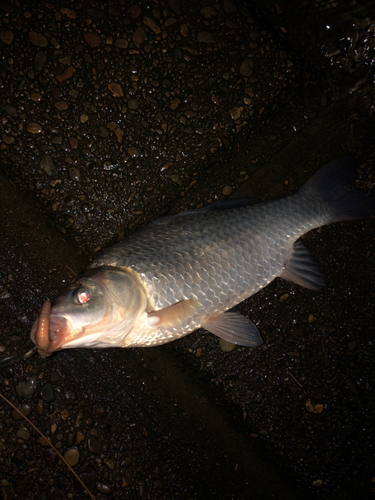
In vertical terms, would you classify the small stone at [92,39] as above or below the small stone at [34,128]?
above

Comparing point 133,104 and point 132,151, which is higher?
point 133,104

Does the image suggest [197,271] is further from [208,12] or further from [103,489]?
[208,12]

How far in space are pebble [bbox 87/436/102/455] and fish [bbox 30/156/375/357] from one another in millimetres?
880

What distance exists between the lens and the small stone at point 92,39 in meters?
2.44

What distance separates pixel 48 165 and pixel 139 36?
1155 mm

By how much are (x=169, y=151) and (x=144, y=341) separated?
1366mm

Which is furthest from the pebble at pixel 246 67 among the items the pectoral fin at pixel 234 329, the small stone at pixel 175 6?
the pectoral fin at pixel 234 329

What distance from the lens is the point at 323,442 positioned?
8.03 ft

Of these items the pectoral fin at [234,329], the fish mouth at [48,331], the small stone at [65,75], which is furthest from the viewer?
the small stone at [65,75]

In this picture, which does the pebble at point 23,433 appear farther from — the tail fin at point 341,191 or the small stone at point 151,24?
the small stone at point 151,24

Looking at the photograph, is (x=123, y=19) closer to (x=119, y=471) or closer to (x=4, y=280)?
(x=4, y=280)

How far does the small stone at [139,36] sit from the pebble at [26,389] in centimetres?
256

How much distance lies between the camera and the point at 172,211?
8.42 ft

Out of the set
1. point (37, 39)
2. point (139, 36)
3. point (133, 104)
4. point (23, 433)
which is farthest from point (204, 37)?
point (23, 433)
